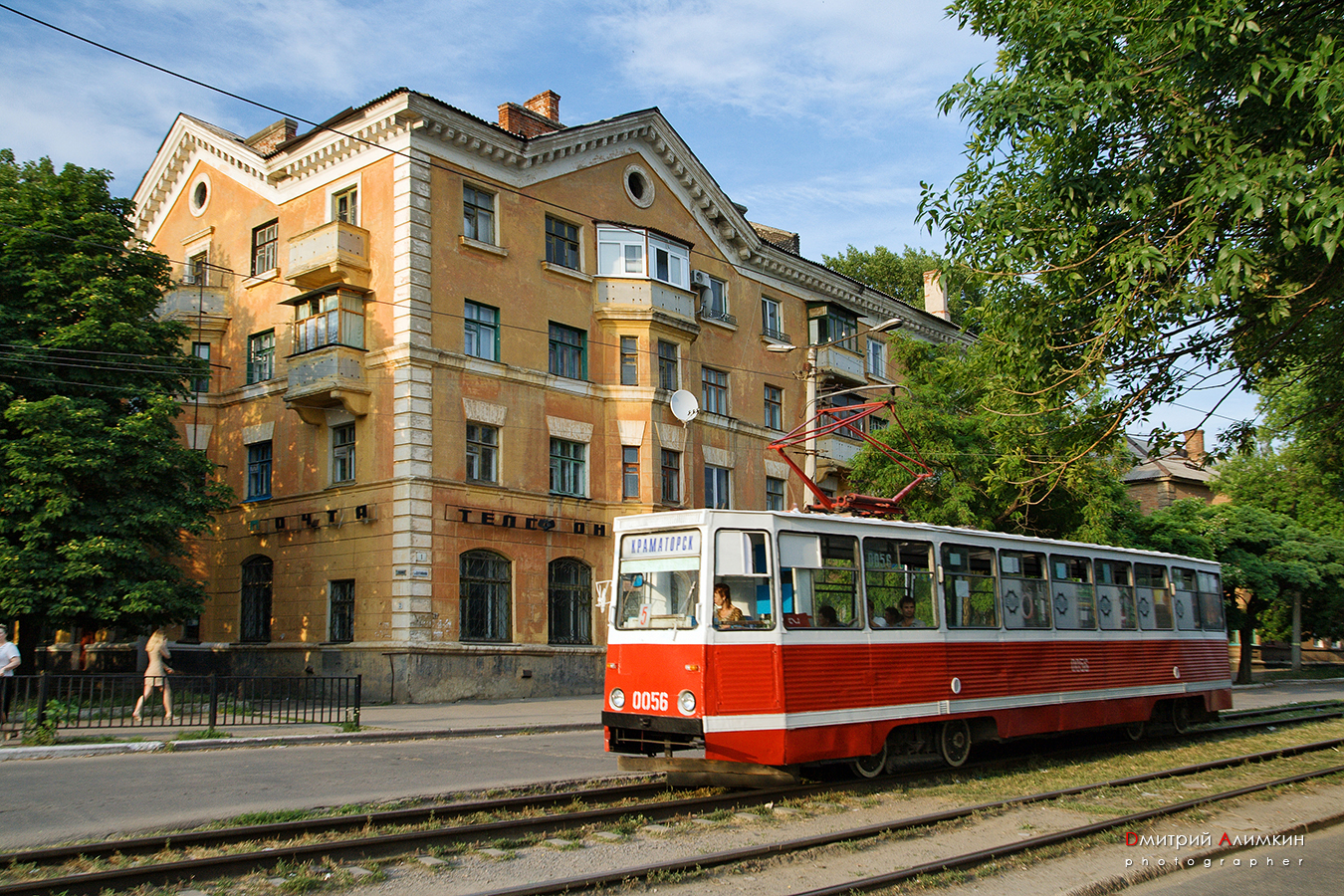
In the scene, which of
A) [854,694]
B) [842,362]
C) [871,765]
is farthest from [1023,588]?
[842,362]

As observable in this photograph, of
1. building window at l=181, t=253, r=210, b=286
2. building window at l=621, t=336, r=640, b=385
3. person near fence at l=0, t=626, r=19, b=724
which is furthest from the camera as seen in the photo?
building window at l=181, t=253, r=210, b=286

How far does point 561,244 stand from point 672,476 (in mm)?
7466

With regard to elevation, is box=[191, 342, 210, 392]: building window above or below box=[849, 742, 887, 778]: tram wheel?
above

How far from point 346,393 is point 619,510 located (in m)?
8.19

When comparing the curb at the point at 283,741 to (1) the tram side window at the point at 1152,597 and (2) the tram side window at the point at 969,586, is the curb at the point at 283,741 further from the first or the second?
(1) the tram side window at the point at 1152,597

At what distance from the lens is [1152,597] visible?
58.2ft

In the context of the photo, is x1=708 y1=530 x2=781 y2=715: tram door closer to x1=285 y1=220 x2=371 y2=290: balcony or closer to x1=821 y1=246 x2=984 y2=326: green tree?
x1=285 y1=220 x2=371 y2=290: balcony

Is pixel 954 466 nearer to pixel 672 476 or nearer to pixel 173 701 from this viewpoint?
pixel 672 476

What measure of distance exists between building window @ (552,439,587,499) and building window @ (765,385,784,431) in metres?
9.21

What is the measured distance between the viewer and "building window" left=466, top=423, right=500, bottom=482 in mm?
27016

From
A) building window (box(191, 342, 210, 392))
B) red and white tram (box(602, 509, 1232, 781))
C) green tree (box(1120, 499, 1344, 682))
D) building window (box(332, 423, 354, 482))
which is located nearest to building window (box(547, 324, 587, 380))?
building window (box(332, 423, 354, 482))

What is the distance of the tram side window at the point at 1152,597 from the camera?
17.4m

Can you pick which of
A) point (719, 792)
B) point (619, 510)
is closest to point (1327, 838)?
point (719, 792)

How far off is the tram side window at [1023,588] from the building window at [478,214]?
1773 cm
